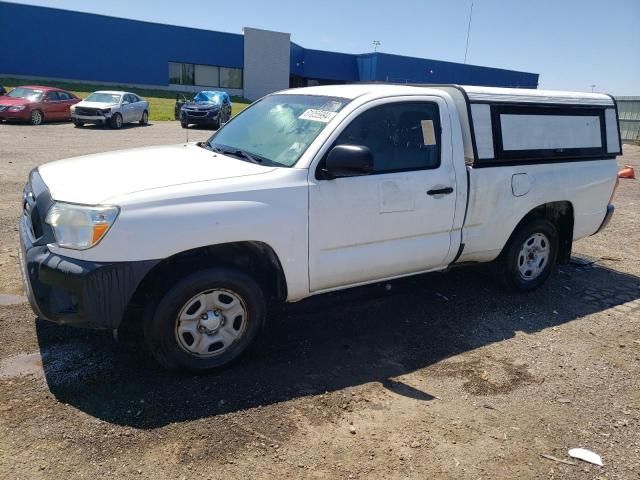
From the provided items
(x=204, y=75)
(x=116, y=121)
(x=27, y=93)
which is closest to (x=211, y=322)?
(x=116, y=121)

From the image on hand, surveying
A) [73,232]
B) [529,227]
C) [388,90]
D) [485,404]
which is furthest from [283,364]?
[529,227]

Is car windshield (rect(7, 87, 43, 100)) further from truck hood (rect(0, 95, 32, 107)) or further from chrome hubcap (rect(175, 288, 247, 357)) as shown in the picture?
chrome hubcap (rect(175, 288, 247, 357))

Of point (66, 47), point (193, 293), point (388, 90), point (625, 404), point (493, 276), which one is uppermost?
point (66, 47)

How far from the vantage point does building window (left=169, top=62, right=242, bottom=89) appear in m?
43.3

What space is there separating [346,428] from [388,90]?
2.63 metres

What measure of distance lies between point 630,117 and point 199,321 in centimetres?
3122

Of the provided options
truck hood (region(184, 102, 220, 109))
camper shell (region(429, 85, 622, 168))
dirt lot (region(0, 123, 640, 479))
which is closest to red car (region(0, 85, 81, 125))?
truck hood (region(184, 102, 220, 109))

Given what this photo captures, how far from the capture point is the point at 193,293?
3379 mm

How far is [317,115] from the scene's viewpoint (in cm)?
400

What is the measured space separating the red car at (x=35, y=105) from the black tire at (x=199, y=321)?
67.3 ft

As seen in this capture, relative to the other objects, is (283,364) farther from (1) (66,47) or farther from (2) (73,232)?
(1) (66,47)

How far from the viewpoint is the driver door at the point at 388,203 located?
3768 mm

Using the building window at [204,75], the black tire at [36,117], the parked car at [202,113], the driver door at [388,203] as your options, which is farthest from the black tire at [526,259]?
the building window at [204,75]

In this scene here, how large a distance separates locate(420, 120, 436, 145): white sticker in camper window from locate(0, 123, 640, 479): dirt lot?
61.4 inches
